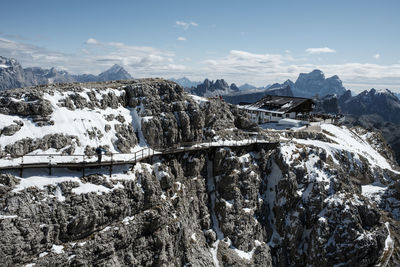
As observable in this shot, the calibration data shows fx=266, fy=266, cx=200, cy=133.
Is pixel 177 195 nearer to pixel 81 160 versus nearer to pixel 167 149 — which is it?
pixel 167 149

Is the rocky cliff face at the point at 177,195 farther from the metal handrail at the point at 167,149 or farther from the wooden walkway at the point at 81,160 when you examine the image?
the metal handrail at the point at 167,149

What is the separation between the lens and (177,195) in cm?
4128

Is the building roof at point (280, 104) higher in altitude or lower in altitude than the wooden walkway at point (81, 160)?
higher

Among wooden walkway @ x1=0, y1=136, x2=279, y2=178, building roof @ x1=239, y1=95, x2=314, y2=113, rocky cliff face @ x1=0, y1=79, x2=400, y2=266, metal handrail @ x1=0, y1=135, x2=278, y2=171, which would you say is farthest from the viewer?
building roof @ x1=239, y1=95, x2=314, y2=113

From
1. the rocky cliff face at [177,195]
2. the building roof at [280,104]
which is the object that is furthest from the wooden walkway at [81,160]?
the building roof at [280,104]

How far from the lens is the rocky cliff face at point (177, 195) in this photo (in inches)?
1146

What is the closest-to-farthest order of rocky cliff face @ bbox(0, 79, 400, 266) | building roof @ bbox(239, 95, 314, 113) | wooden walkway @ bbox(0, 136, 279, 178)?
rocky cliff face @ bbox(0, 79, 400, 266) < wooden walkway @ bbox(0, 136, 279, 178) < building roof @ bbox(239, 95, 314, 113)

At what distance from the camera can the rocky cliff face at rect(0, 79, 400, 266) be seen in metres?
29.1

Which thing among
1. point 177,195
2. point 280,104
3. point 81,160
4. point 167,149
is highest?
point 280,104

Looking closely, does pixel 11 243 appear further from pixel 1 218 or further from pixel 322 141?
pixel 322 141

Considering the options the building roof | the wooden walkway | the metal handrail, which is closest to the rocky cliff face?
the wooden walkway

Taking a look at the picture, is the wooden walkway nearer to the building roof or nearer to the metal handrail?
the metal handrail

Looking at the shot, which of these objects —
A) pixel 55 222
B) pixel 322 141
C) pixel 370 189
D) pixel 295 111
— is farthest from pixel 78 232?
pixel 295 111

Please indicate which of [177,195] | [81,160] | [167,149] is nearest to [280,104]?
[167,149]
